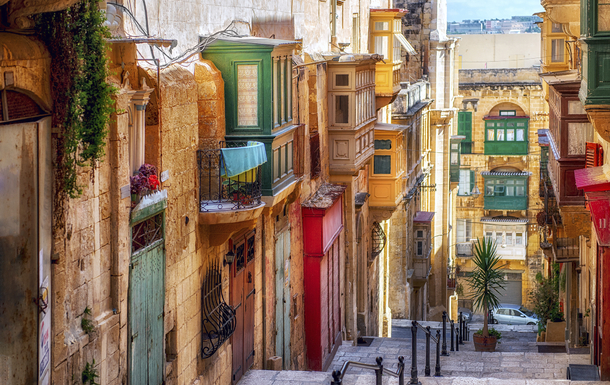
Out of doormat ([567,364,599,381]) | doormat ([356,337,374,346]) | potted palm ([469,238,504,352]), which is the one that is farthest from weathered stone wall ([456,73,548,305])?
doormat ([567,364,599,381])

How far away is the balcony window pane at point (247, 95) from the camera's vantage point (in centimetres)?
1307

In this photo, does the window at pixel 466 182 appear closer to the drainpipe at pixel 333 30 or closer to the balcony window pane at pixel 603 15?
the drainpipe at pixel 333 30

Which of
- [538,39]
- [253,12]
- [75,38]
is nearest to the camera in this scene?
[75,38]

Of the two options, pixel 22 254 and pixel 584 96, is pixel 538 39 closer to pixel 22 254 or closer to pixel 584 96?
pixel 584 96

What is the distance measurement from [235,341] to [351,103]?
28.4ft

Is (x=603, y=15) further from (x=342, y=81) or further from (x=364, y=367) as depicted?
(x=342, y=81)

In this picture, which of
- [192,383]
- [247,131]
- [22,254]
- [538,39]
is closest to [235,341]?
[192,383]

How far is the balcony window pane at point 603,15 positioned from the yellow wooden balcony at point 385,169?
14697 millimetres

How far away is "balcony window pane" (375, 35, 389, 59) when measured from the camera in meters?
27.3

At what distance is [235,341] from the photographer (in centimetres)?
1369

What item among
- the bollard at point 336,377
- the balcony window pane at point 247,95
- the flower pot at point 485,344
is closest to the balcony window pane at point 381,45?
the flower pot at point 485,344

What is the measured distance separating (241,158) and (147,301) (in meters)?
2.59

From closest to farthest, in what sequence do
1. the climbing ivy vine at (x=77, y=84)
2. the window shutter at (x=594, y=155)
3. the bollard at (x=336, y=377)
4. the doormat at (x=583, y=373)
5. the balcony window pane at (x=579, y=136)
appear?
the climbing ivy vine at (x=77, y=84)
the bollard at (x=336, y=377)
the doormat at (x=583, y=373)
the window shutter at (x=594, y=155)
the balcony window pane at (x=579, y=136)

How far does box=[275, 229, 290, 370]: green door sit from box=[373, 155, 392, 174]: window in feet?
32.8
